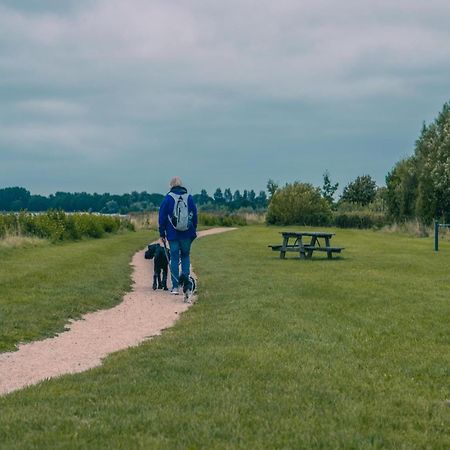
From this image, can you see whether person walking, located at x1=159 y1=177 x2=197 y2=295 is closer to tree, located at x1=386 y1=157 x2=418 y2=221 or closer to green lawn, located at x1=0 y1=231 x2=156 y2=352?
green lawn, located at x1=0 y1=231 x2=156 y2=352

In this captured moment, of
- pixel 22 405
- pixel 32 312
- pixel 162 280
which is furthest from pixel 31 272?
pixel 22 405

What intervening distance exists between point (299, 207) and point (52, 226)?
3874cm

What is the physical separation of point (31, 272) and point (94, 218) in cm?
2148

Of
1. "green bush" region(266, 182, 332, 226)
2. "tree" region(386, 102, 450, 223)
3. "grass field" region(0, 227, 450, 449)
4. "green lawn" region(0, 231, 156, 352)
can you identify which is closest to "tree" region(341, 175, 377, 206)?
"green bush" region(266, 182, 332, 226)

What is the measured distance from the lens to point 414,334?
9.75 meters

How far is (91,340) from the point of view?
33.0ft

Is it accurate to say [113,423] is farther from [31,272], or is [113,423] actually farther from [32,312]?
[31,272]

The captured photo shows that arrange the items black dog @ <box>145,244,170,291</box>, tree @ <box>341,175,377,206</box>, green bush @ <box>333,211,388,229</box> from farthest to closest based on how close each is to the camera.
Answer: tree @ <box>341,175,377,206</box>
green bush @ <box>333,211,388,229</box>
black dog @ <box>145,244,170,291</box>

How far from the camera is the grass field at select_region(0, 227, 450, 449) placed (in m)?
5.29

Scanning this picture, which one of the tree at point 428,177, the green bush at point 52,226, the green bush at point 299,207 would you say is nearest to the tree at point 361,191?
the green bush at point 299,207

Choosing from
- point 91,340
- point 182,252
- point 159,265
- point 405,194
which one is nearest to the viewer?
point 91,340

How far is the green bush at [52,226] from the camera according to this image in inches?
1182

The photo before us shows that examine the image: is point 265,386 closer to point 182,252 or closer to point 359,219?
point 182,252

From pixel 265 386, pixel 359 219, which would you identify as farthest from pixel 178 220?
pixel 359 219
